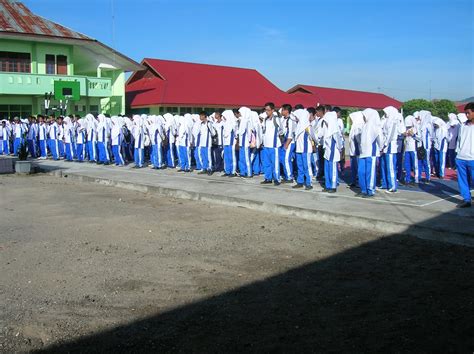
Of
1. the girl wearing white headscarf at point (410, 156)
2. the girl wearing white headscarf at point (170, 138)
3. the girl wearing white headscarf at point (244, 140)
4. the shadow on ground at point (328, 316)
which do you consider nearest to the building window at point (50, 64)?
the girl wearing white headscarf at point (170, 138)

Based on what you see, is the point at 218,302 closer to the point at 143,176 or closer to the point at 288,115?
the point at 288,115

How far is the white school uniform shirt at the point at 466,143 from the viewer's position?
852 centimetres

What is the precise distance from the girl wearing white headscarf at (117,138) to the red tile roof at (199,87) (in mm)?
15911

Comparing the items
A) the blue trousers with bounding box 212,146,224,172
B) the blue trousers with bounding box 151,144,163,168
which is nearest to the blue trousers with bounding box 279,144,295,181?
the blue trousers with bounding box 212,146,224,172

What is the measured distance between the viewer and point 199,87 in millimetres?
37438

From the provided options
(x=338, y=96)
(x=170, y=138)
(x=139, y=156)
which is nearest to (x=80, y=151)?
(x=139, y=156)

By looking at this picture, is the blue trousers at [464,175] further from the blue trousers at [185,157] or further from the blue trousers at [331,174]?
the blue trousers at [185,157]

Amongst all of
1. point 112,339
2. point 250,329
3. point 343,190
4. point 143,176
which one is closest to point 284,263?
point 250,329

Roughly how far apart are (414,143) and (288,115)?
130 inches

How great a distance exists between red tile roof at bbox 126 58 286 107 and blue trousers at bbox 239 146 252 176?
20808 millimetres

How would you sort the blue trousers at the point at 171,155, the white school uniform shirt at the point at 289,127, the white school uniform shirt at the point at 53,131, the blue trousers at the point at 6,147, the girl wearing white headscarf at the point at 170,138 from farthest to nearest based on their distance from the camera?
the blue trousers at the point at 6,147, the white school uniform shirt at the point at 53,131, the blue trousers at the point at 171,155, the girl wearing white headscarf at the point at 170,138, the white school uniform shirt at the point at 289,127

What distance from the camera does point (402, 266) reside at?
20.2ft

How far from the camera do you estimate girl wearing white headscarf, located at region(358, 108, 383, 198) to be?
401 inches

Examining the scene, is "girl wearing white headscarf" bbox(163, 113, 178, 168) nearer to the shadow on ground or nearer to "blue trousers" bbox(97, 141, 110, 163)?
"blue trousers" bbox(97, 141, 110, 163)
